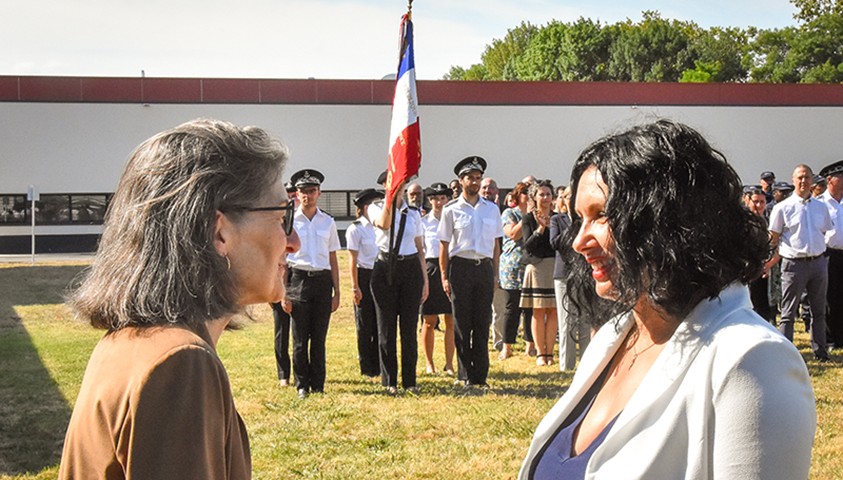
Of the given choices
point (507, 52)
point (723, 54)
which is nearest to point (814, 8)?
point (723, 54)

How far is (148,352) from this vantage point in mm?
1764

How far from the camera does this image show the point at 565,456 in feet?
8.15

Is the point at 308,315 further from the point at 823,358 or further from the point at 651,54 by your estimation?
the point at 651,54

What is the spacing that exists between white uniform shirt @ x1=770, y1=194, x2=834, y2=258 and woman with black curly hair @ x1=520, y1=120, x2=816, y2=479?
879 centimetres

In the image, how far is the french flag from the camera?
917cm

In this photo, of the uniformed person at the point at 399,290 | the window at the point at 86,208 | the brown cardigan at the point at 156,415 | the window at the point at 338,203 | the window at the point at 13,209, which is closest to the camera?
the brown cardigan at the point at 156,415

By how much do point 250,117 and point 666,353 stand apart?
31323mm

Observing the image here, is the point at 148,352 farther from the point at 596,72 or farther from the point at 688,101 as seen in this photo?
the point at 596,72

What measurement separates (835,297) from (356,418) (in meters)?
6.76

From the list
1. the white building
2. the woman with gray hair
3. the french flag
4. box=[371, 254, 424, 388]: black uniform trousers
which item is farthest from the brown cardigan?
the white building

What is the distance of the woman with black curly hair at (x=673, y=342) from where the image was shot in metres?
1.98

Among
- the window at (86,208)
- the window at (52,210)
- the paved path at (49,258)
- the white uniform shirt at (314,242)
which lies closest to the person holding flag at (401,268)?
the white uniform shirt at (314,242)

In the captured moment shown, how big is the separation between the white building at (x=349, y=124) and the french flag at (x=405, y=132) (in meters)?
22.9

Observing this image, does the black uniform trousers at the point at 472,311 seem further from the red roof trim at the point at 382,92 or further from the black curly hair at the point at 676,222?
the red roof trim at the point at 382,92
